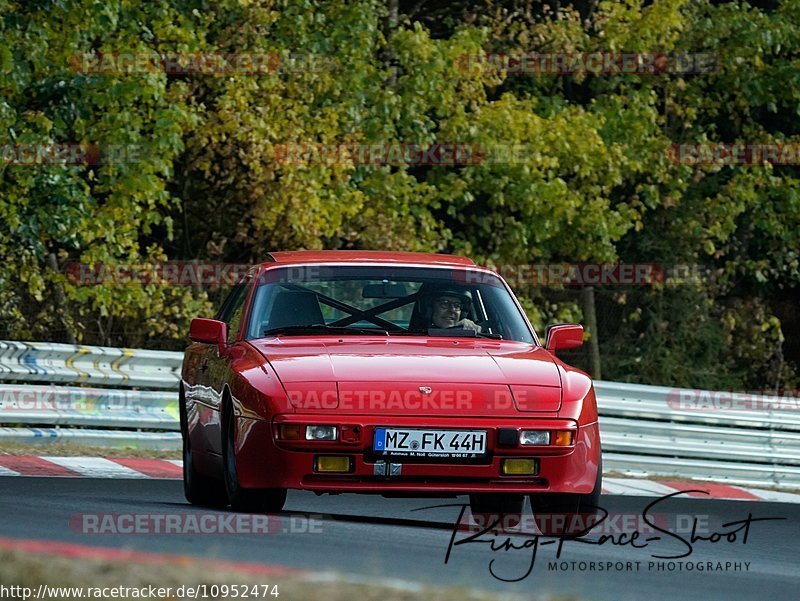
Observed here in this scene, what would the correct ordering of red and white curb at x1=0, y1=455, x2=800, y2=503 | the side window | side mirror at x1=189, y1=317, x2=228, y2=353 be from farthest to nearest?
red and white curb at x1=0, y1=455, x2=800, y2=503
the side window
side mirror at x1=189, y1=317, x2=228, y2=353

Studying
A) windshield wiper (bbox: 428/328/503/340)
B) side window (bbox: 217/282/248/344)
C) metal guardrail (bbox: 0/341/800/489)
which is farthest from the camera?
metal guardrail (bbox: 0/341/800/489)

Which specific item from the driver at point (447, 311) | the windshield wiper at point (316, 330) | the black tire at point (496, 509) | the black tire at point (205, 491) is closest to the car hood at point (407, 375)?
the windshield wiper at point (316, 330)

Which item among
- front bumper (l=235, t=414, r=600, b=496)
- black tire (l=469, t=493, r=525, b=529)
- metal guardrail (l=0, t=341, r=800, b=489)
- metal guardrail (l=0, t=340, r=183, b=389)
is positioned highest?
front bumper (l=235, t=414, r=600, b=496)

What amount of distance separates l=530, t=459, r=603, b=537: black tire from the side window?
2.07 meters

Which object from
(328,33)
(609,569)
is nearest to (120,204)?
(328,33)

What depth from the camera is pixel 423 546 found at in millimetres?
7910

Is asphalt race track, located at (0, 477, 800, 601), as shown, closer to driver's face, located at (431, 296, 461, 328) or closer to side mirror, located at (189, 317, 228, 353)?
side mirror, located at (189, 317, 228, 353)

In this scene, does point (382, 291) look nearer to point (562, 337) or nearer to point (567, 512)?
point (562, 337)

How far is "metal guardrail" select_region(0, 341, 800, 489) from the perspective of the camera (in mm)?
14031

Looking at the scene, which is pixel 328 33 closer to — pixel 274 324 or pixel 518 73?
pixel 518 73

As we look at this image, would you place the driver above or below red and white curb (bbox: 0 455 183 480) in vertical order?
above

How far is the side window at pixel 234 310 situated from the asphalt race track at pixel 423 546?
1.04 meters

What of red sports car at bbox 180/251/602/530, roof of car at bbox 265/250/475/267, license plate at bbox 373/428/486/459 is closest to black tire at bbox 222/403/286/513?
red sports car at bbox 180/251/602/530

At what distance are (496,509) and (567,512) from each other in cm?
102
